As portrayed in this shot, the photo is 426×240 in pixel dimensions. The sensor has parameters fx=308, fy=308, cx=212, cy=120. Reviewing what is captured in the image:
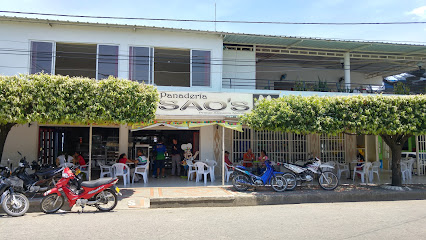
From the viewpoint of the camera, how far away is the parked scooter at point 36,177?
8.47m

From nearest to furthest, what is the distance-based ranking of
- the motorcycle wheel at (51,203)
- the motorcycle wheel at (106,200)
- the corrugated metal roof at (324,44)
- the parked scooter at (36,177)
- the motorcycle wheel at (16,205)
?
the motorcycle wheel at (16,205) < the motorcycle wheel at (51,203) < the motorcycle wheel at (106,200) < the parked scooter at (36,177) < the corrugated metal roof at (324,44)

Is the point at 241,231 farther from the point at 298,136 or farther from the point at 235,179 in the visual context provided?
the point at 298,136

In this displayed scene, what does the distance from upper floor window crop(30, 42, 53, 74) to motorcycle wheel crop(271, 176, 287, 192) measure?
9.94 m

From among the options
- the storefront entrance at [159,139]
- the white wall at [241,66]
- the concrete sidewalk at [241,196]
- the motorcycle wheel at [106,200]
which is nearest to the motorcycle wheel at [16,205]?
the motorcycle wheel at [106,200]

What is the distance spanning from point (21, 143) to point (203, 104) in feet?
25.0

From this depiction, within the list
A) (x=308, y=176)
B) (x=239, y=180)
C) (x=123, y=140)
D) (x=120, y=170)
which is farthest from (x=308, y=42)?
(x=120, y=170)

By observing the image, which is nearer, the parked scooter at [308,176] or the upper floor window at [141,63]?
the parked scooter at [308,176]

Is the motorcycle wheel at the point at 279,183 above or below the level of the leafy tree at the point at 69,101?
below

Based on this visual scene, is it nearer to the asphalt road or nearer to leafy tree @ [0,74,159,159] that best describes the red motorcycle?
the asphalt road

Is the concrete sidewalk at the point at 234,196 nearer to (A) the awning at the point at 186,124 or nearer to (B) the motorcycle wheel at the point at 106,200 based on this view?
(B) the motorcycle wheel at the point at 106,200

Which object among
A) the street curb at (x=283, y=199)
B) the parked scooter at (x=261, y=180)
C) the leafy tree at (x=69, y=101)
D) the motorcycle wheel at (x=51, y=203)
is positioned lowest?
the street curb at (x=283, y=199)

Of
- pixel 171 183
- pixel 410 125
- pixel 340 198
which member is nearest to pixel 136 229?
pixel 171 183

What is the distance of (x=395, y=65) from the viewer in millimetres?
17547

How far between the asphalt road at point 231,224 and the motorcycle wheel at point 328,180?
1.77 metres
